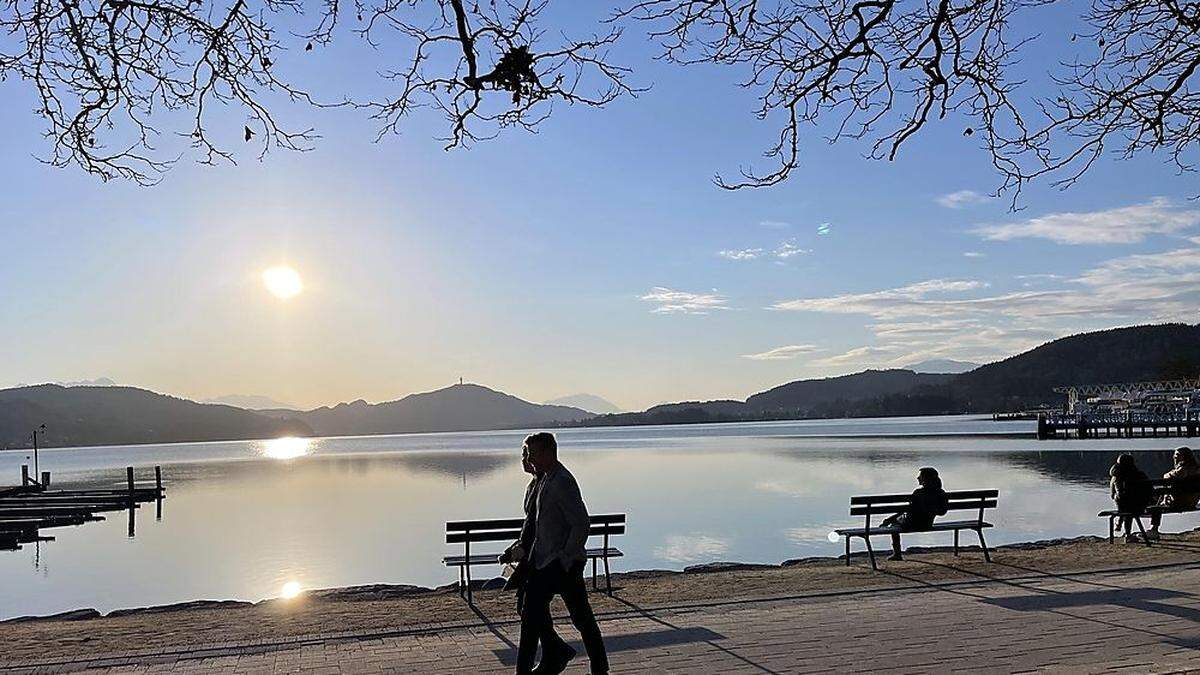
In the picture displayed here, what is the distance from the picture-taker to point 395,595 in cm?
1206

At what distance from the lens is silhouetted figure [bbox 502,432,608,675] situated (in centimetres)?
683

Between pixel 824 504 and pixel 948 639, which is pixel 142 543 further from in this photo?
pixel 948 639

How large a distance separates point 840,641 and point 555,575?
2.33 m

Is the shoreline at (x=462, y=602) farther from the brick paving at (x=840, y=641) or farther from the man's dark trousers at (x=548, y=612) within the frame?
the man's dark trousers at (x=548, y=612)

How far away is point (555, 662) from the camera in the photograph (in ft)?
22.7

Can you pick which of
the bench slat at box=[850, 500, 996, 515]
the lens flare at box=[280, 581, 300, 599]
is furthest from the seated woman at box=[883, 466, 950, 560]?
the lens flare at box=[280, 581, 300, 599]

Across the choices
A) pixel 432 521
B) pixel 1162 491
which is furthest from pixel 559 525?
pixel 432 521

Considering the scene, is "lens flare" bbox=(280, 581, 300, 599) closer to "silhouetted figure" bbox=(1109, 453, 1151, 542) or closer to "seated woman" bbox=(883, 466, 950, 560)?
"seated woman" bbox=(883, 466, 950, 560)

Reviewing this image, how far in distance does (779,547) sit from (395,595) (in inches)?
470

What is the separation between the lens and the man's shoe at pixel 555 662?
6917mm

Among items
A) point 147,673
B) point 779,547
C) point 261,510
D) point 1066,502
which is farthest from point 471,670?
point 261,510

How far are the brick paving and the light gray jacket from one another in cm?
95

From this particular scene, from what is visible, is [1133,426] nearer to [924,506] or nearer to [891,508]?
[891,508]

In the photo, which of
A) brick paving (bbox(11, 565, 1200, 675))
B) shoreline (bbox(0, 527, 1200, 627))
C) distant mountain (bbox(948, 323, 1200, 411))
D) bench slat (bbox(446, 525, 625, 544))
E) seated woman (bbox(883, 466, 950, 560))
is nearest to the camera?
brick paving (bbox(11, 565, 1200, 675))
